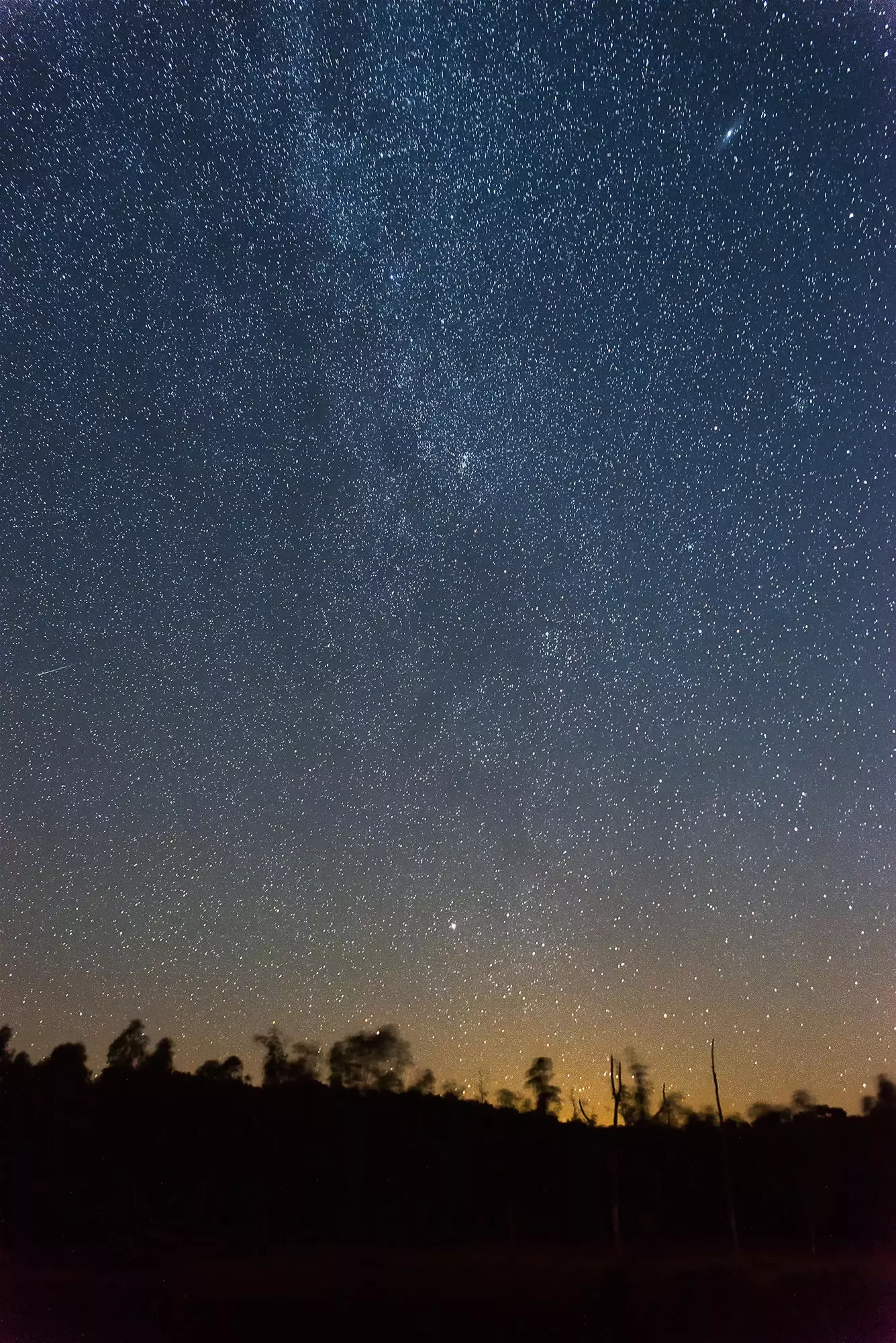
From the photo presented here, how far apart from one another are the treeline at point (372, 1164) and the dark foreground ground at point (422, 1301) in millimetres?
4860

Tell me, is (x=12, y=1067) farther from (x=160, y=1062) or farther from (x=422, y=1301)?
(x=422, y=1301)

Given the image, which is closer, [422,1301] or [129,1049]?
[422,1301]

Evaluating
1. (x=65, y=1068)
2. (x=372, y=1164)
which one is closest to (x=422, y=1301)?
(x=372, y=1164)

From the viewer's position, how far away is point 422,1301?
24.6 meters

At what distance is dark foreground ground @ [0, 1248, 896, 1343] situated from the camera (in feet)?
70.2

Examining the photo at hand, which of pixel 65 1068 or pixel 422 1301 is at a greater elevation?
pixel 65 1068

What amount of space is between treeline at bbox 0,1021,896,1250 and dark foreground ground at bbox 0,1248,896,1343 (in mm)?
4860

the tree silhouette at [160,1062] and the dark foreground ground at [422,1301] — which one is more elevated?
the tree silhouette at [160,1062]

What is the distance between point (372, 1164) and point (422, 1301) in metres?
19.3

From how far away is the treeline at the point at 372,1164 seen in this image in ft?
126

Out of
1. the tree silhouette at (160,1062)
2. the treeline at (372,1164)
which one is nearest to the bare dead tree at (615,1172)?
the treeline at (372,1164)

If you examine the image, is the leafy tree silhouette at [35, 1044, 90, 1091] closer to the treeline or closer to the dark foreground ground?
the treeline

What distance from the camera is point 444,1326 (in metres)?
21.8

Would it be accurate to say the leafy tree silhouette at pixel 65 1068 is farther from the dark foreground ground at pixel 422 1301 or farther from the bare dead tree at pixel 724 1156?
the bare dead tree at pixel 724 1156
